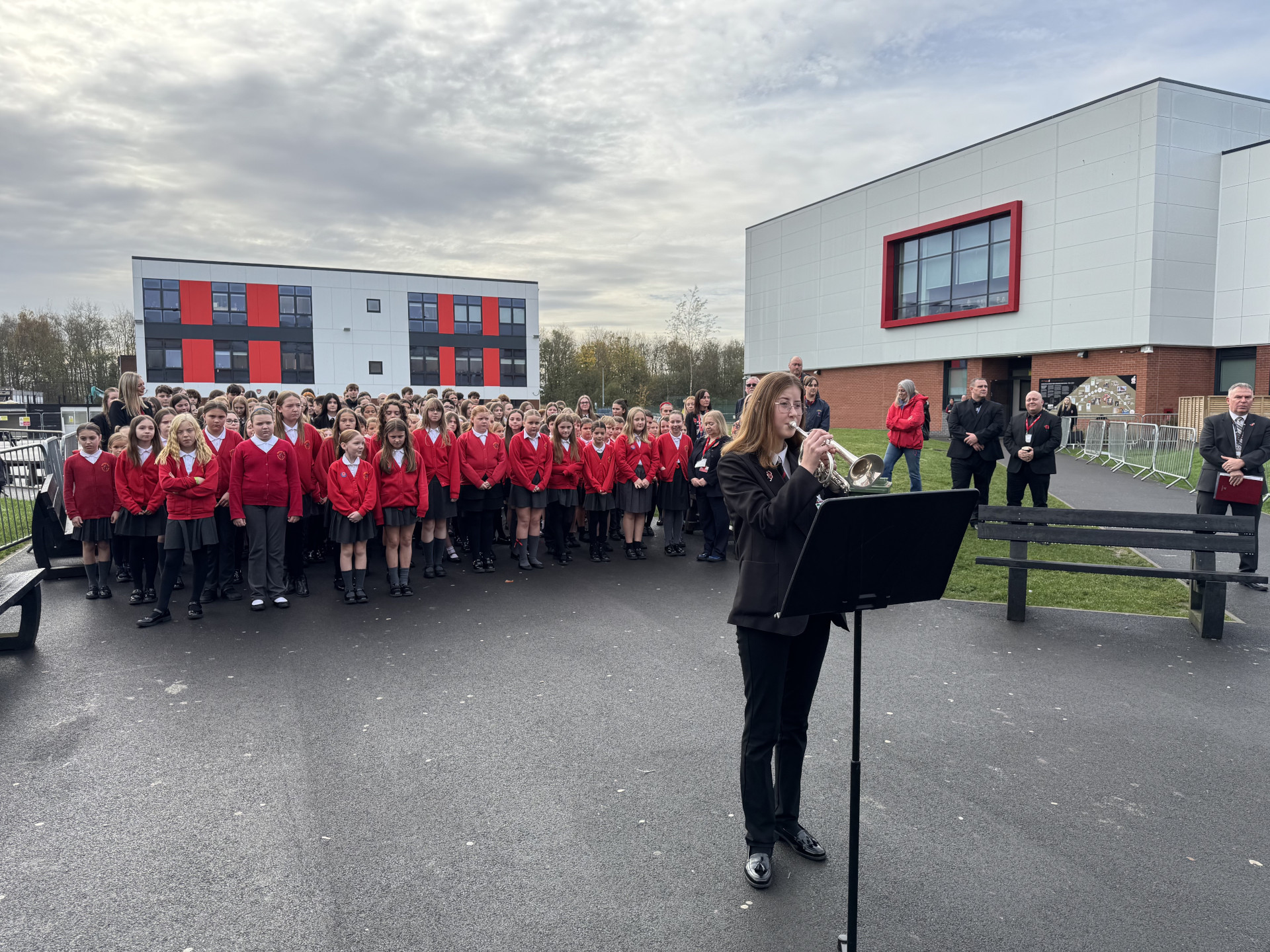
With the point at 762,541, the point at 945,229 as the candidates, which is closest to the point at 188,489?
the point at 762,541

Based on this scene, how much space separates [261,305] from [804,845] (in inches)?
2273

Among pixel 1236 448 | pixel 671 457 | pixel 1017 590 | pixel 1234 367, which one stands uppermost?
pixel 1234 367

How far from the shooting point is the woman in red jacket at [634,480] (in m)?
10.9

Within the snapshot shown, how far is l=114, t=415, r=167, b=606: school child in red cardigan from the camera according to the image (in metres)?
8.19

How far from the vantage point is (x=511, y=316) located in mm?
60250

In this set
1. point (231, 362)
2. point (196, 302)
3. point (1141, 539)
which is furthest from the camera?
point (231, 362)

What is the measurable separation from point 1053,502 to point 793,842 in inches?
497

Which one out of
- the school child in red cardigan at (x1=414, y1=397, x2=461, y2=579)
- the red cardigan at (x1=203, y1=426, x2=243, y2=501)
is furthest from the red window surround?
the red cardigan at (x1=203, y1=426, x2=243, y2=501)

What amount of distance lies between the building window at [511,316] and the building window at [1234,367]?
44428mm

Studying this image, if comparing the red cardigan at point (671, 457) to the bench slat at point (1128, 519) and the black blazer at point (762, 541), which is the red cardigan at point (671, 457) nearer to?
the bench slat at point (1128, 519)

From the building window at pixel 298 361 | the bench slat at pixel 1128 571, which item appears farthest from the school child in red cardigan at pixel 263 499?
the building window at pixel 298 361

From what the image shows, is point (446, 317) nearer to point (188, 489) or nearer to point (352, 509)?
point (352, 509)

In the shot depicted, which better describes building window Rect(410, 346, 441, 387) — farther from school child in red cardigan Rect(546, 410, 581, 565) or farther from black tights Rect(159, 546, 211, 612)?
black tights Rect(159, 546, 211, 612)

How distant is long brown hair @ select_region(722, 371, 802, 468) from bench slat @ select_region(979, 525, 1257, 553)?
16.3 ft
